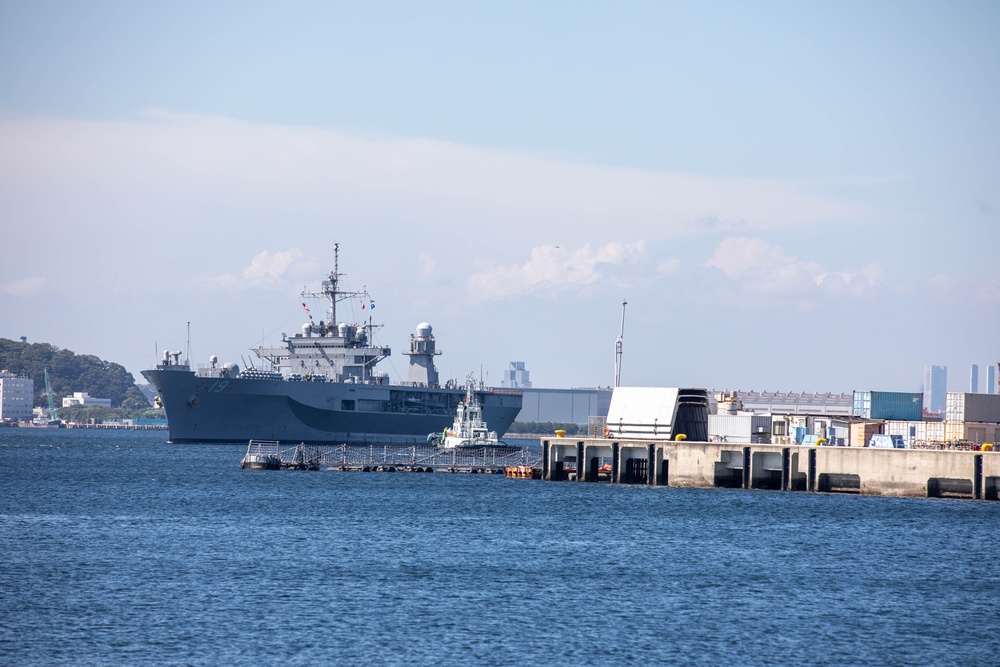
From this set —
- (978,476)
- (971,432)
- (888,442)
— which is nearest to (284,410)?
(888,442)

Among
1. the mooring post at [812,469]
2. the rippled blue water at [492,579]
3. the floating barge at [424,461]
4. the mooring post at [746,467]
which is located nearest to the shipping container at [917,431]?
the mooring post at [812,469]

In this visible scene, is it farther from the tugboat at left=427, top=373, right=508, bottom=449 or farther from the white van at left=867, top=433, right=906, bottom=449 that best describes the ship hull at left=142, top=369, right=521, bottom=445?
the white van at left=867, top=433, right=906, bottom=449

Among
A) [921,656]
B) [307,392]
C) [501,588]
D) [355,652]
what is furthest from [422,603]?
[307,392]

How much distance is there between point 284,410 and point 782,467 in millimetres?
53778

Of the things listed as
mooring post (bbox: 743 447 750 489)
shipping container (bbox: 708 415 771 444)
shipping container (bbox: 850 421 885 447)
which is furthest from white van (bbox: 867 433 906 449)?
mooring post (bbox: 743 447 750 489)

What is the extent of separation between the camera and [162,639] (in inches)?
974

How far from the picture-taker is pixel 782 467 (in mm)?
57688

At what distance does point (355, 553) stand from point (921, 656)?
1718 centimetres

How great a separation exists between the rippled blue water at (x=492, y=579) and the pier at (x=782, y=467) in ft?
3.95

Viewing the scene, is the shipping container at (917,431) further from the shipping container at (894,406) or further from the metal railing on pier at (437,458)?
the metal railing on pier at (437,458)

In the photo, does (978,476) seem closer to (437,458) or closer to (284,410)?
(437,458)

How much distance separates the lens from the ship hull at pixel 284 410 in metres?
100

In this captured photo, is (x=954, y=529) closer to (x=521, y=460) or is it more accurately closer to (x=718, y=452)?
(x=718, y=452)

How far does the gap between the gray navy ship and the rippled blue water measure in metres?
45.8
